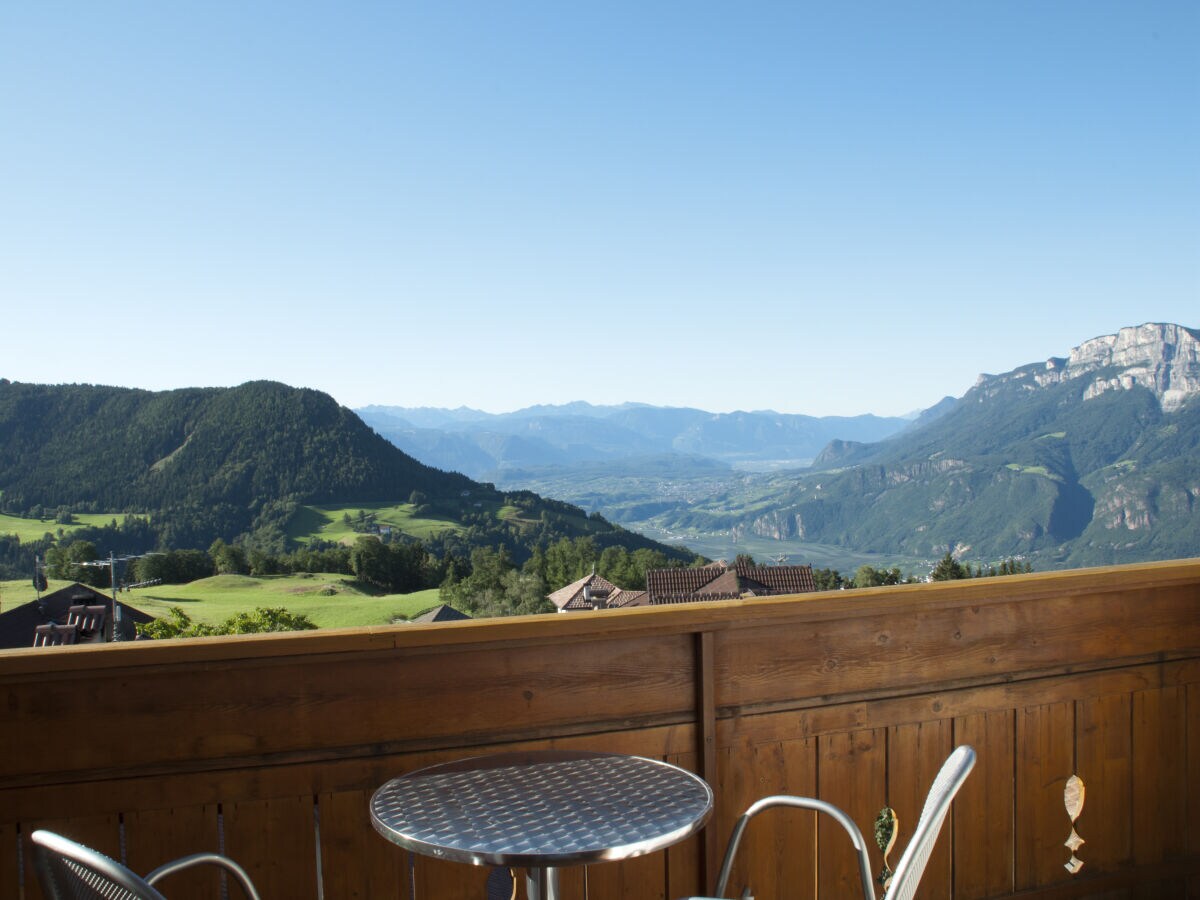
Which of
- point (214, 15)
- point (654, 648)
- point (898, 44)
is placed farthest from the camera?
point (898, 44)

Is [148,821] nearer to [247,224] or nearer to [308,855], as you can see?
[308,855]

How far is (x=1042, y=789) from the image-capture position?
2584 millimetres

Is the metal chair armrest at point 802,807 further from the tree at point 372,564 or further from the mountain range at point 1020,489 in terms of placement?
the mountain range at point 1020,489

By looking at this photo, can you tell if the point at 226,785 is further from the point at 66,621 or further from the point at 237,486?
the point at 237,486

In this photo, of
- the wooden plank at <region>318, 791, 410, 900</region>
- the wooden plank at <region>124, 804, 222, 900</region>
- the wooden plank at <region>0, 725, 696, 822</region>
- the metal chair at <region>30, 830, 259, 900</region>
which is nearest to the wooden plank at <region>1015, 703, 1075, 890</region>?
the wooden plank at <region>0, 725, 696, 822</region>

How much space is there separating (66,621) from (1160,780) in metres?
31.1

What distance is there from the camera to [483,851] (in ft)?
4.61

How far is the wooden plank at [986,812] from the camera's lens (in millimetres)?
2477

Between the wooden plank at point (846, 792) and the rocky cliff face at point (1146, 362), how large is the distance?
515 ft

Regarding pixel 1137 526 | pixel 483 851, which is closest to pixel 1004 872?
pixel 483 851

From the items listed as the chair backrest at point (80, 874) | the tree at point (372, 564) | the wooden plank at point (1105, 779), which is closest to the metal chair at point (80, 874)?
the chair backrest at point (80, 874)

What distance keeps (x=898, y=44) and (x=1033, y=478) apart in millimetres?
106497

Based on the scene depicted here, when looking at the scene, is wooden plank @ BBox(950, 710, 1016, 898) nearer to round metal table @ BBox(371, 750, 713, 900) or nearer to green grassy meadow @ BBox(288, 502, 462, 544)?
round metal table @ BBox(371, 750, 713, 900)

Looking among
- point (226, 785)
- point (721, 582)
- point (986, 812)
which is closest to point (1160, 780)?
point (986, 812)
